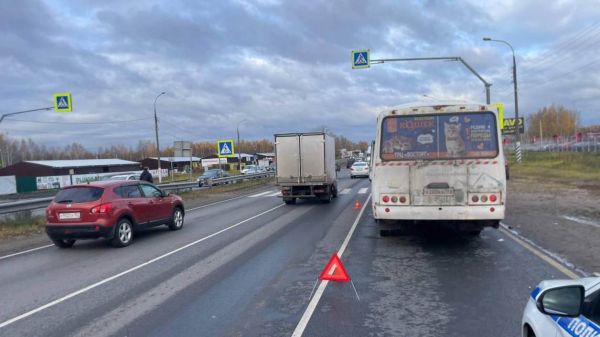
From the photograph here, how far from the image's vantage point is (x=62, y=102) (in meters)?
27.2

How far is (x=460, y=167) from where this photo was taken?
9523 mm

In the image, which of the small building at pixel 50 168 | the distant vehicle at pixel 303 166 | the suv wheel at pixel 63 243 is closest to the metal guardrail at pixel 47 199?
the suv wheel at pixel 63 243

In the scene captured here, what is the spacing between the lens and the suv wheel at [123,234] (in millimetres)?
11203

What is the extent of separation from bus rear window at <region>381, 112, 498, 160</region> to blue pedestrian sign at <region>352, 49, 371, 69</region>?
10.7m

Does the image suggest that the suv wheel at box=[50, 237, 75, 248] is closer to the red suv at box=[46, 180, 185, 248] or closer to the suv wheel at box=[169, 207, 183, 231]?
the red suv at box=[46, 180, 185, 248]

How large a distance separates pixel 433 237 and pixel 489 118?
10.1 feet

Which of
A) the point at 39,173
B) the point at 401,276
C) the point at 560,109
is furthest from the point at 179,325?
the point at 560,109

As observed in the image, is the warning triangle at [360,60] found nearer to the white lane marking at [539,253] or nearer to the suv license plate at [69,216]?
the white lane marking at [539,253]

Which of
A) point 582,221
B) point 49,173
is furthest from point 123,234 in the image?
point 49,173

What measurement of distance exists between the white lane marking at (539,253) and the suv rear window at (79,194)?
30.4ft

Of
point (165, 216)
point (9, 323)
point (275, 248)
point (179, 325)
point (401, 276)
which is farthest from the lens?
point (165, 216)

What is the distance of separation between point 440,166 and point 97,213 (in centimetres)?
750

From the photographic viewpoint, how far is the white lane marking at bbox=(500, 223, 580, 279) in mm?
7332

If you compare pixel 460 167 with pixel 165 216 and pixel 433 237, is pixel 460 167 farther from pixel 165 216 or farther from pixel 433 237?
pixel 165 216
